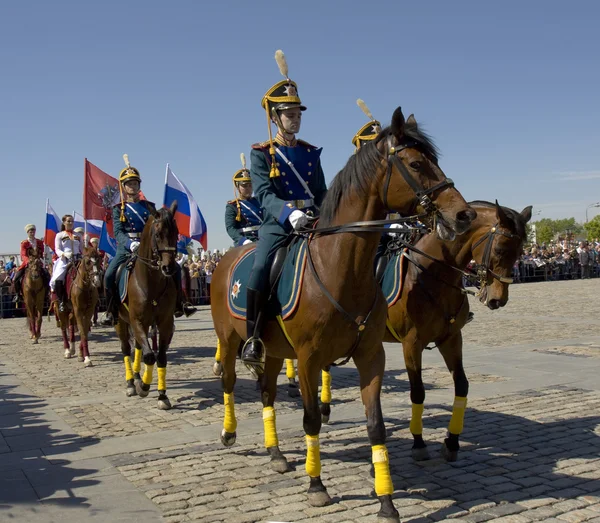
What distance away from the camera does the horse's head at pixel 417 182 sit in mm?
4746

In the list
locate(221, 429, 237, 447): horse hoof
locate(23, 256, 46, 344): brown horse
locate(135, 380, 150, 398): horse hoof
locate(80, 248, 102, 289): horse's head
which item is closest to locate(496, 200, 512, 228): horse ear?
locate(221, 429, 237, 447): horse hoof

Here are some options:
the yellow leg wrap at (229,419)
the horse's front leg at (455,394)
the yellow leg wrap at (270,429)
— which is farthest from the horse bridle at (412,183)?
the yellow leg wrap at (229,419)

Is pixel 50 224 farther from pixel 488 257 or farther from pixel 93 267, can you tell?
pixel 488 257

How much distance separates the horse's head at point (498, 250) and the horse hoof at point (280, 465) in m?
2.64

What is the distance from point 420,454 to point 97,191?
18041mm

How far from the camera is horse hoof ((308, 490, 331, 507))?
534 cm

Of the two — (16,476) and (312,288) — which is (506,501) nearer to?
(312,288)

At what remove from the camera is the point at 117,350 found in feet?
54.4

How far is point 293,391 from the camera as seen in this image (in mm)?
9977

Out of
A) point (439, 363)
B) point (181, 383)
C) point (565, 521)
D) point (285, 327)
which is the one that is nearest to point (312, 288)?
point (285, 327)

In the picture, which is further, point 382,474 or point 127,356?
point 127,356

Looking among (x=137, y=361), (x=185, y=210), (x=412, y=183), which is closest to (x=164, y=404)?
(x=137, y=361)

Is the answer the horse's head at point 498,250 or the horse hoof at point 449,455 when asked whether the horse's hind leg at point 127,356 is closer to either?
the horse hoof at point 449,455

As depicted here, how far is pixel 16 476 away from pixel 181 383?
17.5 feet
